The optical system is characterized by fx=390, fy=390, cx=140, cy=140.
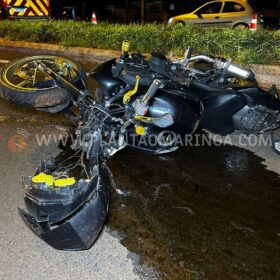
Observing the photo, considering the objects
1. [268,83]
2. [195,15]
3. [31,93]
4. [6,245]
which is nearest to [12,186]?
[6,245]

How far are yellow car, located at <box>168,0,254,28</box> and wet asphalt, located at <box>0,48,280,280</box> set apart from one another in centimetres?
1228

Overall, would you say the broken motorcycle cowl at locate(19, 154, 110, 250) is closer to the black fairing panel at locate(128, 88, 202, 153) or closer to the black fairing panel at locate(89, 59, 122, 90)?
the black fairing panel at locate(128, 88, 202, 153)

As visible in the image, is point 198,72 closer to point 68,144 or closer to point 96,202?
point 68,144

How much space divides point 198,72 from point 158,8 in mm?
23566

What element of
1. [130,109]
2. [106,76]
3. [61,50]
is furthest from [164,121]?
[61,50]

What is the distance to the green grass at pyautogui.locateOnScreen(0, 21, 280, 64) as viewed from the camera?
28.0ft

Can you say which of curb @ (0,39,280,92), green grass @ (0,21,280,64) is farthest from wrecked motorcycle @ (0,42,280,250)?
green grass @ (0,21,280,64)

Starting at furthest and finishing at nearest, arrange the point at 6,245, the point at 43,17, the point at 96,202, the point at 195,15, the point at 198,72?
the point at 195,15
the point at 43,17
the point at 198,72
the point at 6,245
the point at 96,202

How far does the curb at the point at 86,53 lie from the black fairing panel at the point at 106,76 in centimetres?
494

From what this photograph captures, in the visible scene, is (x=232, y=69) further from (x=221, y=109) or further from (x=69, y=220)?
(x=69, y=220)

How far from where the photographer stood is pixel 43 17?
15.0 metres

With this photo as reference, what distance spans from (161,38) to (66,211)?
7.70 metres

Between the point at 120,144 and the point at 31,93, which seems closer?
the point at 120,144

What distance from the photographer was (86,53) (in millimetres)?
10609
